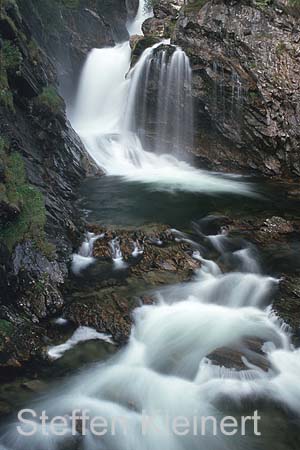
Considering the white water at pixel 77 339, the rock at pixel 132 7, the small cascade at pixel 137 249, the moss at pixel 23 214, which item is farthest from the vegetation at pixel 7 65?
the rock at pixel 132 7

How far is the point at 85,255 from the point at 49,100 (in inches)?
243

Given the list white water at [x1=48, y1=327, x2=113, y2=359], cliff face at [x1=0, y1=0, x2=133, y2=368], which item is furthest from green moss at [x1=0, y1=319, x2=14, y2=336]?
white water at [x1=48, y1=327, x2=113, y2=359]

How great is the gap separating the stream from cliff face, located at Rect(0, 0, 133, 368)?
621 millimetres

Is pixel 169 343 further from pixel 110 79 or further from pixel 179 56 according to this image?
pixel 110 79

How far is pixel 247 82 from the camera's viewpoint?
50.4 ft

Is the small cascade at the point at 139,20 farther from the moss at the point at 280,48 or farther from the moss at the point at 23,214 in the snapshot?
the moss at the point at 23,214

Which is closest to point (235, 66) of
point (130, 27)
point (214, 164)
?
point (214, 164)

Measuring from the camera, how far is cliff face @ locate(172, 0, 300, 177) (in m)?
14.8

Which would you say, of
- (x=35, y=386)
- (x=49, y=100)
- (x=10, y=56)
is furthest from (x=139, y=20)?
(x=35, y=386)

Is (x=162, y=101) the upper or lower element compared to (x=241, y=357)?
upper

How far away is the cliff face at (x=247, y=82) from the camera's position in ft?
48.7

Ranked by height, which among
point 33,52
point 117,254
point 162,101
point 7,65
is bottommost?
point 117,254

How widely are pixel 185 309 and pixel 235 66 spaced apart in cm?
1133

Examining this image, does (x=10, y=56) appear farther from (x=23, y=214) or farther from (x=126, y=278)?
(x=126, y=278)
